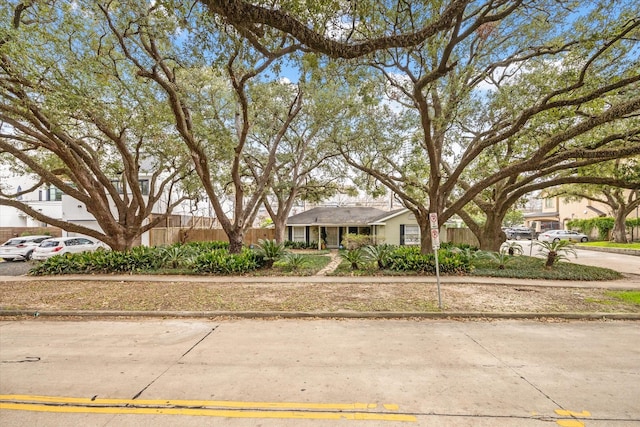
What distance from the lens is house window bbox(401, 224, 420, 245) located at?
932 inches

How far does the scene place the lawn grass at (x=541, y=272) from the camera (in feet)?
37.7

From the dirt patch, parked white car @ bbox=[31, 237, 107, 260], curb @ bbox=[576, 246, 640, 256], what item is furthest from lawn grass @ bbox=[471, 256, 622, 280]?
parked white car @ bbox=[31, 237, 107, 260]

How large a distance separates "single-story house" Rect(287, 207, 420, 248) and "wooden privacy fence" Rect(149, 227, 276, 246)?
2.63 m

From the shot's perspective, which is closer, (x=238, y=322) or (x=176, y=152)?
(x=238, y=322)

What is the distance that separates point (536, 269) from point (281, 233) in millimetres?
14933

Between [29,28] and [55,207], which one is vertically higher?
[29,28]

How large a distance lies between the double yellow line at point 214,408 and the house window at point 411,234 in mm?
21083

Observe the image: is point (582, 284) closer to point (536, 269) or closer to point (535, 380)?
point (536, 269)

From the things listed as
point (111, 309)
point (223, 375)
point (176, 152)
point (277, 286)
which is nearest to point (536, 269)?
point (277, 286)

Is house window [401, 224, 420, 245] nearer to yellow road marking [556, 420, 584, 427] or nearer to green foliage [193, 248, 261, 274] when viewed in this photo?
green foliage [193, 248, 261, 274]

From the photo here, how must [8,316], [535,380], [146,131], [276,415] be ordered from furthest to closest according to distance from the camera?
[146,131] → [8,316] → [535,380] → [276,415]

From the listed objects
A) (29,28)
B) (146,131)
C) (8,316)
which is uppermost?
(29,28)

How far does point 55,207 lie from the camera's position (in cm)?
2839

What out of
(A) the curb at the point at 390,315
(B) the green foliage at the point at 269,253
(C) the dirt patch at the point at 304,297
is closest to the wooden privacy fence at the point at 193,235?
(B) the green foliage at the point at 269,253
